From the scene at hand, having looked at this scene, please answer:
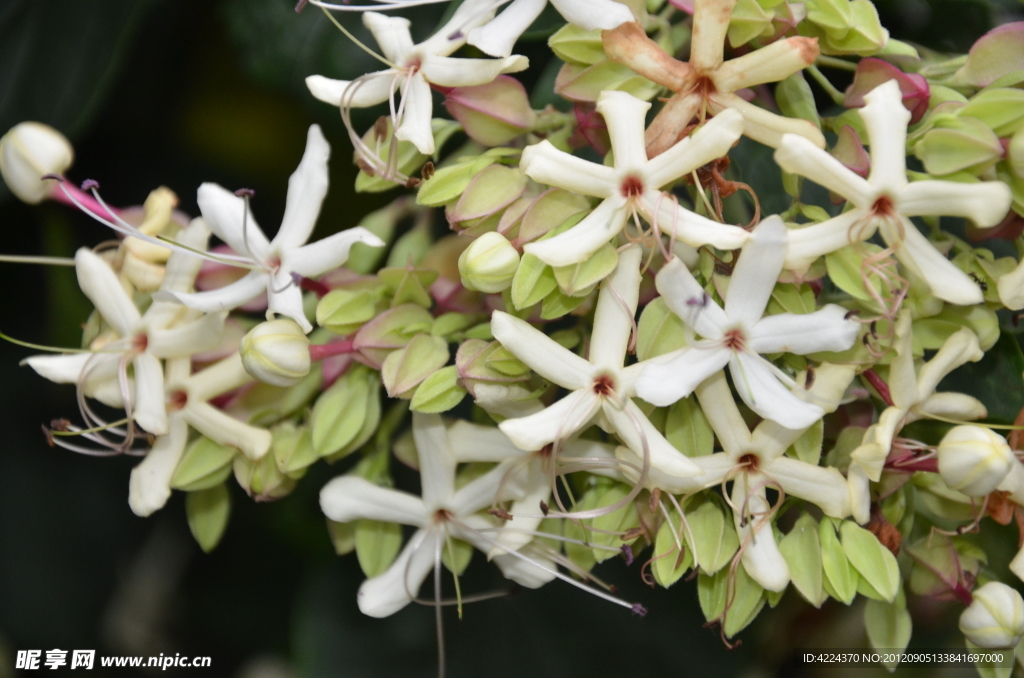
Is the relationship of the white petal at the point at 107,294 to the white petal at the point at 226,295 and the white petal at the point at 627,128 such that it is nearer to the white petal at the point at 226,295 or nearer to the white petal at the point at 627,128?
the white petal at the point at 226,295

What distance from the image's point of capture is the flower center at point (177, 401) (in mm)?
618

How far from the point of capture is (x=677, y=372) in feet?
1.63

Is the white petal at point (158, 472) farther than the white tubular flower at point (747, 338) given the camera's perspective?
Yes

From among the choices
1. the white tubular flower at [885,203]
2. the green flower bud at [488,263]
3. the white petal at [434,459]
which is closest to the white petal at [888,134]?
the white tubular flower at [885,203]

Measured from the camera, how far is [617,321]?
0.53 meters

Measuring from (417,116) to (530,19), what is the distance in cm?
9

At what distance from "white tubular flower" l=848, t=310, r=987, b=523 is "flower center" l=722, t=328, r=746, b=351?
3.7 inches

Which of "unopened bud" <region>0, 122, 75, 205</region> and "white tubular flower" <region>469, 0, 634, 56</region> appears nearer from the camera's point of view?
"white tubular flower" <region>469, 0, 634, 56</region>

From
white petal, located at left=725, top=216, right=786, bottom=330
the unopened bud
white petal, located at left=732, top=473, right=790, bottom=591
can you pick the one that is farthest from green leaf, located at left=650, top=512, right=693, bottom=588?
the unopened bud

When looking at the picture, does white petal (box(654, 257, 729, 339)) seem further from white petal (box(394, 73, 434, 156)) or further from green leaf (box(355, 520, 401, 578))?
green leaf (box(355, 520, 401, 578))

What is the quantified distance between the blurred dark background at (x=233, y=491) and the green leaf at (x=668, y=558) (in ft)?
1.09

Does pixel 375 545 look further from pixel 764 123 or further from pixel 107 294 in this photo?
pixel 764 123

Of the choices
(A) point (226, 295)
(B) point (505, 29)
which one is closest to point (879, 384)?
(B) point (505, 29)

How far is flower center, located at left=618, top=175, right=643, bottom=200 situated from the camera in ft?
1.67
